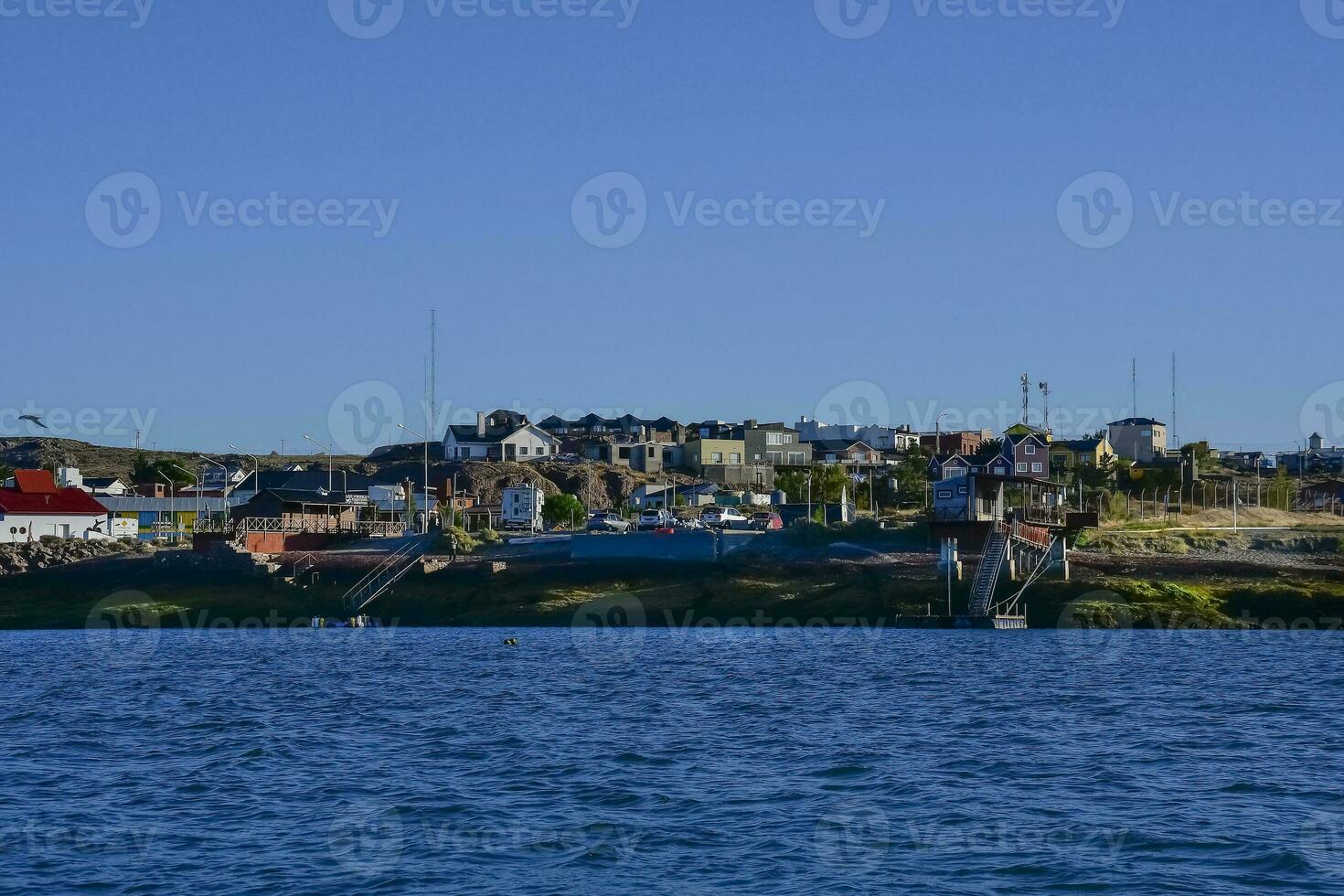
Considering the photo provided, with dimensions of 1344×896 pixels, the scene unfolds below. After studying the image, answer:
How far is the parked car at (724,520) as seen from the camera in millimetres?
118938

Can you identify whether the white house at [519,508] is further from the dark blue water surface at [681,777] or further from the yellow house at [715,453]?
the dark blue water surface at [681,777]

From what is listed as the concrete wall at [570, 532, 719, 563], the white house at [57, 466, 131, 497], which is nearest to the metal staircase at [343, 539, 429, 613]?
the concrete wall at [570, 532, 719, 563]

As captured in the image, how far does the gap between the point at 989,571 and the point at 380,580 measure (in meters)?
35.3

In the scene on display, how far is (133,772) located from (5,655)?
39356 millimetres

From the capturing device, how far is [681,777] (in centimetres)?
3566

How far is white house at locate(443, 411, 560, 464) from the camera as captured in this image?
614ft

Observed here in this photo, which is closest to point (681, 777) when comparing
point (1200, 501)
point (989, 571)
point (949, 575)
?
point (949, 575)

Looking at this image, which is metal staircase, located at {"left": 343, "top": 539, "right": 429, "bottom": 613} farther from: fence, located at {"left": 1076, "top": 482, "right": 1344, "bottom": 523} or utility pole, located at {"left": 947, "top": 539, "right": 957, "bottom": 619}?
fence, located at {"left": 1076, "top": 482, "right": 1344, "bottom": 523}

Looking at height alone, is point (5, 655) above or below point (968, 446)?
below

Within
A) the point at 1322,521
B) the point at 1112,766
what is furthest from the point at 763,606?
the point at 1322,521

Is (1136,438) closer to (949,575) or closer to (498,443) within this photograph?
(498,443)

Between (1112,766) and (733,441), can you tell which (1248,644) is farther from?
(733,441)

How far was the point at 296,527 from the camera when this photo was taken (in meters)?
113

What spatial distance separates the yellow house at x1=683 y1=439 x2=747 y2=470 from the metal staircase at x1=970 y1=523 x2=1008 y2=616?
342 feet
